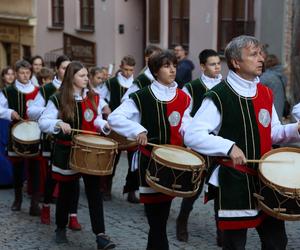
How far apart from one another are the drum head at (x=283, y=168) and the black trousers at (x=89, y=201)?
2202 mm

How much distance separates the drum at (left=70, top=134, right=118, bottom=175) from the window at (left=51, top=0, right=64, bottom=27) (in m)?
16.2

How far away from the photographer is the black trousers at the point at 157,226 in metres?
5.54

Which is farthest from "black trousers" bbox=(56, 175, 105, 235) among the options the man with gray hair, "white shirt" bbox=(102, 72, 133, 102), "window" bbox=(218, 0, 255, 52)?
"window" bbox=(218, 0, 255, 52)

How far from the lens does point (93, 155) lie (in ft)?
19.7

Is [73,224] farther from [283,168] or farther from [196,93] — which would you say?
[283,168]

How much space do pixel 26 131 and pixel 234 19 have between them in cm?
817

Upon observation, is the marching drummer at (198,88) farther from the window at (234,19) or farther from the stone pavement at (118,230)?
the window at (234,19)

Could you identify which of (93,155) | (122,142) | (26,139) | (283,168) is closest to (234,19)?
(122,142)

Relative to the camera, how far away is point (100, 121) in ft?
21.7

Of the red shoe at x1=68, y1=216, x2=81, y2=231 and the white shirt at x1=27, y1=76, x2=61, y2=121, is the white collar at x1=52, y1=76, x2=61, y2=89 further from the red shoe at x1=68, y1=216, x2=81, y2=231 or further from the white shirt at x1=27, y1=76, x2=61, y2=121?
the red shoe at x1=68, y1=216, x2=81, y2=231

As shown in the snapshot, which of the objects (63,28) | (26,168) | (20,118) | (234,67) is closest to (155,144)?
(234,67)

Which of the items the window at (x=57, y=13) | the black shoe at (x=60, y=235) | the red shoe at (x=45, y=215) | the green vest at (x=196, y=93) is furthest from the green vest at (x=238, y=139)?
the window at (x=57, y=13)

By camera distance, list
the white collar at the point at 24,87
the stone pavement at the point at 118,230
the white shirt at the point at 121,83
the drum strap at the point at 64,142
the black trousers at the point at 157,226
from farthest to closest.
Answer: the white shirt at the point at 121,83 → the white collar at the point at 24,87 → the stone pavement at the point at 118,230 → the drum strap at the point at 64,142 → the black trousers at the point at 157,226

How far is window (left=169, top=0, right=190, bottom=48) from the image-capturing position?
1667 centimetres
